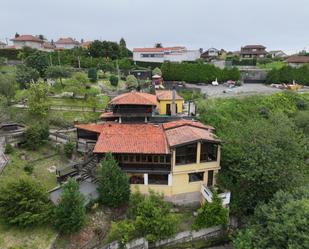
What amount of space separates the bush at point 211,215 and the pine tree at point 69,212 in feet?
31.1

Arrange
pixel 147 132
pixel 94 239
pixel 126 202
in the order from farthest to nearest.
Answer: pixel 147 132 → pixel 126 202 → pixel 94 239

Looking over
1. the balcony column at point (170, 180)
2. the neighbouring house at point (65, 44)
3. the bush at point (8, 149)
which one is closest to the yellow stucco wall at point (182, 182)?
the balcony column at point (170, 180)

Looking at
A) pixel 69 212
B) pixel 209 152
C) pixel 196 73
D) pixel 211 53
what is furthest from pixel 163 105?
pixel 211 53

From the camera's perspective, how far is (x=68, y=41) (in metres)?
95.1

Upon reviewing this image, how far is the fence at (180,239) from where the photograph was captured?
777 inches

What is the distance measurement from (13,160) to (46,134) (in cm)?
500

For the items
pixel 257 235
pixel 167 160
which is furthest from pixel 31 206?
pixel 257 235

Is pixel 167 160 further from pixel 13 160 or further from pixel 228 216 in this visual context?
pixel 13 160

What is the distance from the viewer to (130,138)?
25406 mm

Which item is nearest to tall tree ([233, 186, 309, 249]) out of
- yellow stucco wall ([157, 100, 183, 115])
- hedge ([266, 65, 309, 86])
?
yellow stucco wall ([157, 100, 183, 115])

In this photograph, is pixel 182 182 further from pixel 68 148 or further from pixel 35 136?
pixel 35 136

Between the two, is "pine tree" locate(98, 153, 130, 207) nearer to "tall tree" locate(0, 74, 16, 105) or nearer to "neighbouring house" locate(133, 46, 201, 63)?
"tall tree" locate(0, 74, 16, 105)

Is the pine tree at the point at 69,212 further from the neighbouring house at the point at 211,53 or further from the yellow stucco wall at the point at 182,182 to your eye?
the neighbouring house at the point at 211,53

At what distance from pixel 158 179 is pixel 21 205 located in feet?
38.5
